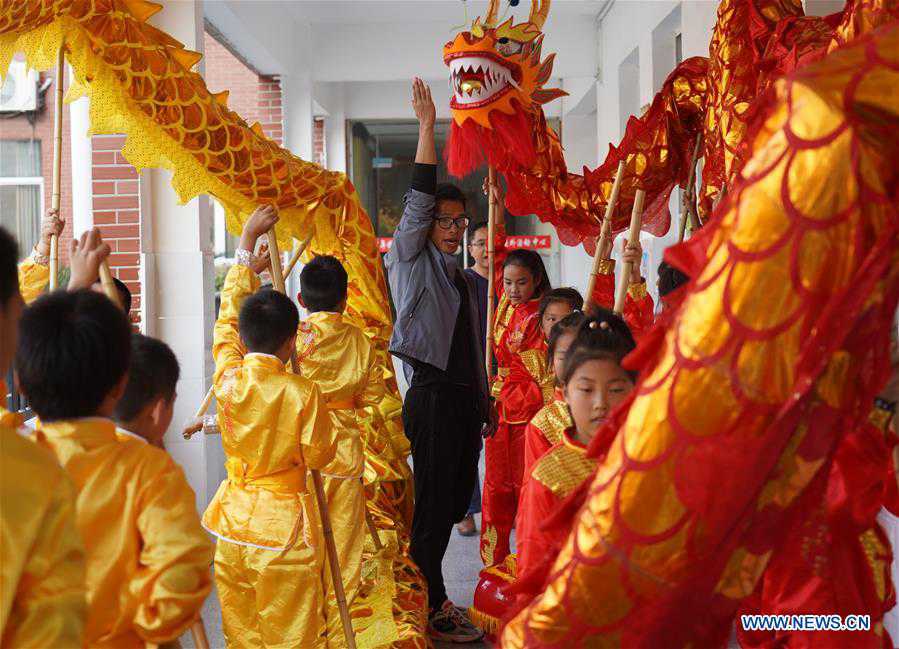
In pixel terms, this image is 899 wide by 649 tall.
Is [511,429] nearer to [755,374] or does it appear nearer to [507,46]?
[507,46]

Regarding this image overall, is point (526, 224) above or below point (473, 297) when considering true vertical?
above

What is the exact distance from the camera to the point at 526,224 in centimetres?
1175

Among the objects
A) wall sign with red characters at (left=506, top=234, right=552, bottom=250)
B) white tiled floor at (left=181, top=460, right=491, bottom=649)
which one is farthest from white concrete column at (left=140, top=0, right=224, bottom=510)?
wall sign with red characters at (left=506, top=234, right=552, bottom=250)

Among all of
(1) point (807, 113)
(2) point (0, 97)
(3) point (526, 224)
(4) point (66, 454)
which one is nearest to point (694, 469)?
(1) point (807, 113)

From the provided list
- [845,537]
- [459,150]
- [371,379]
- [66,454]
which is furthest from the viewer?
[371,379]

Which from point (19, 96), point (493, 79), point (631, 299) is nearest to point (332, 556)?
point (631, 299)

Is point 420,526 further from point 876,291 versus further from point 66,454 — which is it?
point 876,291

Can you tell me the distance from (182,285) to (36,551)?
3736 mm

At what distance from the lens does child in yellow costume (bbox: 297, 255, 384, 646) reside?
11.0 ft

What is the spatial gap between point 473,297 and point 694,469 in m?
2.60

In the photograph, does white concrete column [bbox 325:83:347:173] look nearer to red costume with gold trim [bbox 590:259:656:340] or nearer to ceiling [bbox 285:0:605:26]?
ceiling [bbox 285:0:605:26]

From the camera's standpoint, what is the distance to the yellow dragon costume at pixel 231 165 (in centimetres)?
253

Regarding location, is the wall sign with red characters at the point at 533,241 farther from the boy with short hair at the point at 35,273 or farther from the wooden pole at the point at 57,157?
the wooden pole at the point at 57,157

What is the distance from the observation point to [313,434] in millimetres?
2730
